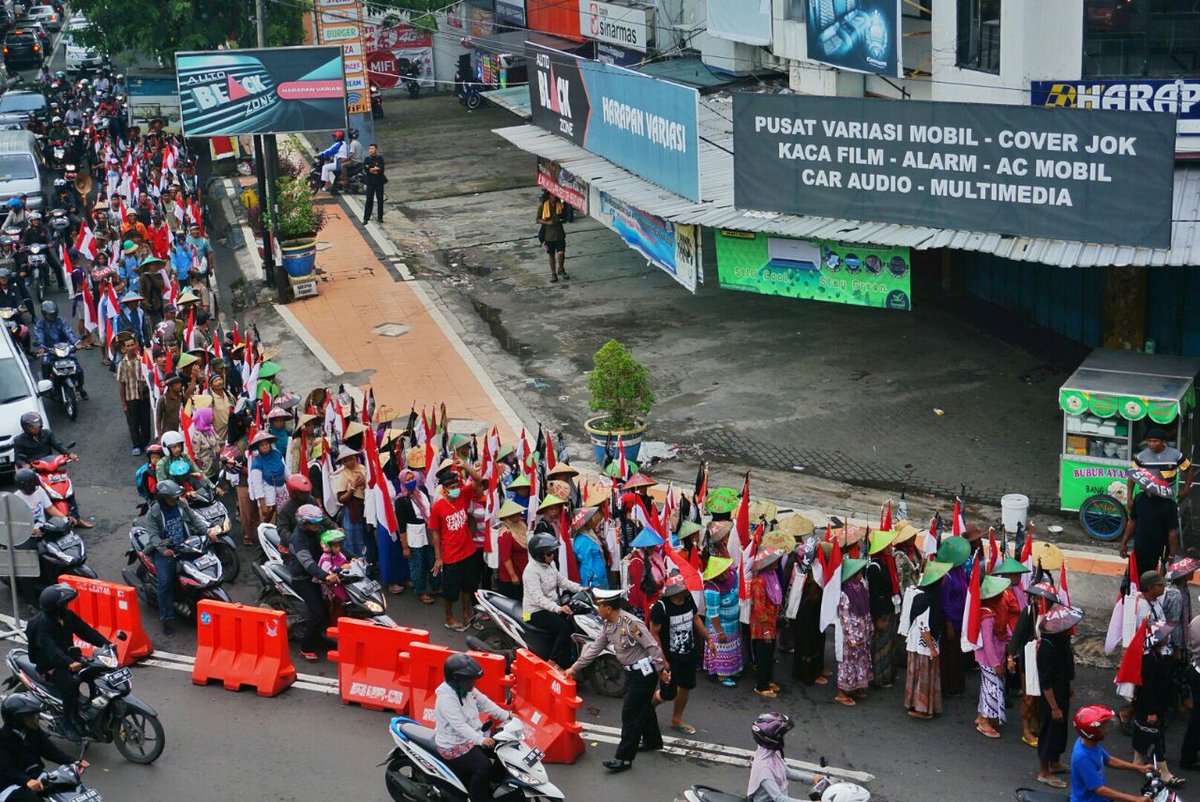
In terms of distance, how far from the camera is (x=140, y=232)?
78.6ft

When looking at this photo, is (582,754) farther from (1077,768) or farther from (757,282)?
(757,282)

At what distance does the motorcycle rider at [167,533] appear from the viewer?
13.6 metres

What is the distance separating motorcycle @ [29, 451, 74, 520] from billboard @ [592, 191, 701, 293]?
7873mm

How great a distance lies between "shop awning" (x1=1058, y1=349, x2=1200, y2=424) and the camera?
48.5ft

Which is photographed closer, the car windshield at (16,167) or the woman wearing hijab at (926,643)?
the woman wearing hijab at (926,643)

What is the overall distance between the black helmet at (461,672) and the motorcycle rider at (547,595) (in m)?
2.11

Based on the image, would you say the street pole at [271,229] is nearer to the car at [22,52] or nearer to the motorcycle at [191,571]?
the motorcycle at [191,571]

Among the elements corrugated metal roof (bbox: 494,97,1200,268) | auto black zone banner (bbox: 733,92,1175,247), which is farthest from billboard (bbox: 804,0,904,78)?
auto black zone banner (bbox: 733,92,1175,247)

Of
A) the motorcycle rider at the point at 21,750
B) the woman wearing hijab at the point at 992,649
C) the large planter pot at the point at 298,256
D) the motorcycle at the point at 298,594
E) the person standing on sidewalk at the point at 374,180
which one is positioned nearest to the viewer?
the motorcycle rider at the point at 21,750

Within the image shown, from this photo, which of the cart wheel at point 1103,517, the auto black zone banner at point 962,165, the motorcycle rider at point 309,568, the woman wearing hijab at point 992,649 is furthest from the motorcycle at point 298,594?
→ the auto black zone banner at point 962,165

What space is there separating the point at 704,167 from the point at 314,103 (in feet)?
25.0

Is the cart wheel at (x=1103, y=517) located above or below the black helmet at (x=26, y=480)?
below

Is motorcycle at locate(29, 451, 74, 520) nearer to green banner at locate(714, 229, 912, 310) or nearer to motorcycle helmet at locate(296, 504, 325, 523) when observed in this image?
motorcycle helmet at locate(296, 504, 325, 523)

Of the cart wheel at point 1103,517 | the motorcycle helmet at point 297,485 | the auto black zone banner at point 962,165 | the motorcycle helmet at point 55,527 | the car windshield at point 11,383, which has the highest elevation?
the auto black zone banner at point 962,165
